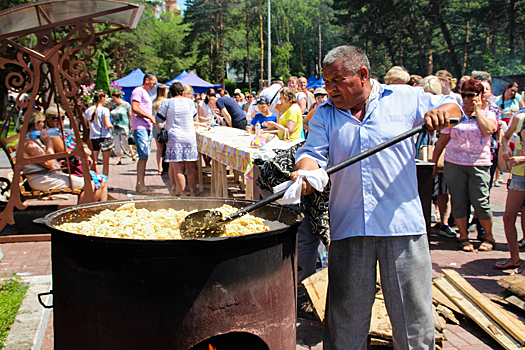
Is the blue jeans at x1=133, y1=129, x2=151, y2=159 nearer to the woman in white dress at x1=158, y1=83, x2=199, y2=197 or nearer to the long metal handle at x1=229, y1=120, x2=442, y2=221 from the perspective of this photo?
the woman in white dress at x1=158, y1=83, x2=199, y2=197

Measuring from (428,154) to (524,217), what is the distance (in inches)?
58.8

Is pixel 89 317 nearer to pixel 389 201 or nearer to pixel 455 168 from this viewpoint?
pixel 389 201

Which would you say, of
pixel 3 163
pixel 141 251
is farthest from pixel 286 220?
pixel 3 163

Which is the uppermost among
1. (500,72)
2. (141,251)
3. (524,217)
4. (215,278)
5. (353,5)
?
(353,5)

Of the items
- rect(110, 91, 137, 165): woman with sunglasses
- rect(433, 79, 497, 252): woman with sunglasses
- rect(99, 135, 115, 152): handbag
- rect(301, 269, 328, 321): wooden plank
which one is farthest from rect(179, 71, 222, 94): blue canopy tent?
rect(301, 269, 328, 321): wooden plank

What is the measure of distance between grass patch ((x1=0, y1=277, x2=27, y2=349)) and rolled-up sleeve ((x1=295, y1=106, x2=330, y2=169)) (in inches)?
96.8

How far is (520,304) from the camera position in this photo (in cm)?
389

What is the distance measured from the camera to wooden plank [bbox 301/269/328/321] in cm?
350

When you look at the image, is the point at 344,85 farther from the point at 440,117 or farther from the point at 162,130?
the point at 162,130

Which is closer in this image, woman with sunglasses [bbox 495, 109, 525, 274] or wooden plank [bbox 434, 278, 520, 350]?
wooden plank [bbox 434, 278, 520, 350]

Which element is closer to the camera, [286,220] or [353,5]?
[286,220]

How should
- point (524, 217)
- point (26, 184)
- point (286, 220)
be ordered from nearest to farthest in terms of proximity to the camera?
point (286, 220), point (524, 217), point (26, 184)

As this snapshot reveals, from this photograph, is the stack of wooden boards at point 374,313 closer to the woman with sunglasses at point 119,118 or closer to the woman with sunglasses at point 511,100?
the woman with sunglasses at point 511,100

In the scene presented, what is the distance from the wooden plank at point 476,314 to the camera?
10.9 ft
